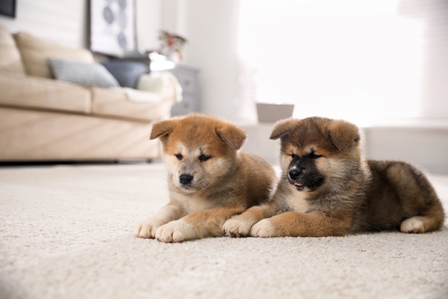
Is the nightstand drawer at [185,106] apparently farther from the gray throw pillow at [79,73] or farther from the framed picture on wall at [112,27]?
the gray throw pillow at [79,73]

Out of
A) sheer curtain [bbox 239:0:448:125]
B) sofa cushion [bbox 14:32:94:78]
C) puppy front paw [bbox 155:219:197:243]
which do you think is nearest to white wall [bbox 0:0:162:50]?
sofa cushion [bbox 14:32:94:78]

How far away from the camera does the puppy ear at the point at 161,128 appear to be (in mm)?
1535

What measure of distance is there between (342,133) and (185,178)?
609 millimetres

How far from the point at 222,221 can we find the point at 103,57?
5.45m

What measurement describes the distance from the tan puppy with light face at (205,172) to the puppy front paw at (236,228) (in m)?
0.03

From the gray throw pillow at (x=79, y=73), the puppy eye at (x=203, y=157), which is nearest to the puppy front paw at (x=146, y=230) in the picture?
the puppy eye at (x=203, y=157)

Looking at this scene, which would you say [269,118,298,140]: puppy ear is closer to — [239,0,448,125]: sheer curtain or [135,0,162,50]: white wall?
[239,0,448,125]: sheer curtain

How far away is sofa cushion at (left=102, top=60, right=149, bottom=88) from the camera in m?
5.09

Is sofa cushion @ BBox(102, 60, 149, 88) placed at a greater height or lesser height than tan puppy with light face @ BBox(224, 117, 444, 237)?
greater

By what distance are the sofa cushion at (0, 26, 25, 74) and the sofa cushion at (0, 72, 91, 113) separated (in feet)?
1.77

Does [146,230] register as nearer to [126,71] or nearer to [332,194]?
[332,194]

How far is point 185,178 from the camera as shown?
4.60ft

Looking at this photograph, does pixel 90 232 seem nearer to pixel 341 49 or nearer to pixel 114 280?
pixel 114 280

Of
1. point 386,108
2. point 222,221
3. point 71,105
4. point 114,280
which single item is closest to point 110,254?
point 114,280
